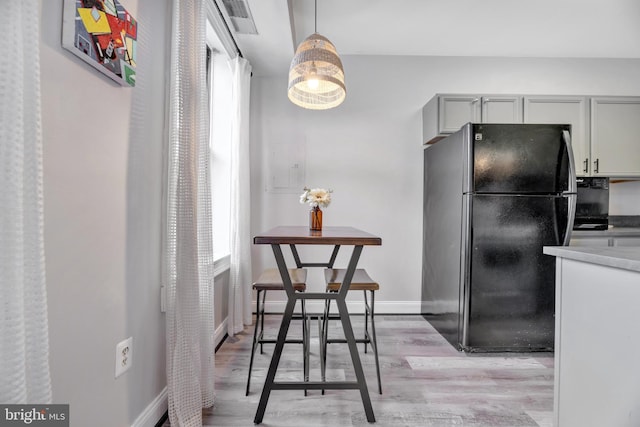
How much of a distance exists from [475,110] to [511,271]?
58.6 inches

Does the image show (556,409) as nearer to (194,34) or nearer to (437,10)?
(194,34)

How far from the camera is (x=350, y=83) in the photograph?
3.13 metres

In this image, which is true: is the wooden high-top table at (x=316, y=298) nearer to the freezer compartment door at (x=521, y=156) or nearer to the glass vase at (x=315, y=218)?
the glass vase at (x=315, y=218)

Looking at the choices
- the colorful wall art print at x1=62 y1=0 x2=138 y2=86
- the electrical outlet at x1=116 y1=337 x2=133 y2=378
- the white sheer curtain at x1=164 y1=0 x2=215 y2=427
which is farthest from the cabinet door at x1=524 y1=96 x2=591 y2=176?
the electrical outlet at x1=116 y1=337 x2=133 y2=378

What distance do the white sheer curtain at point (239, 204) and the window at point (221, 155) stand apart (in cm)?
7

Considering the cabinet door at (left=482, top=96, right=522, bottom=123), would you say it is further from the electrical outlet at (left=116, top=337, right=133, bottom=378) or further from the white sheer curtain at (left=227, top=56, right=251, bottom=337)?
the electrical outlet at (left=116, top=337, right=133, bottom=378)

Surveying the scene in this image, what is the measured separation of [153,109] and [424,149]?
254 cm

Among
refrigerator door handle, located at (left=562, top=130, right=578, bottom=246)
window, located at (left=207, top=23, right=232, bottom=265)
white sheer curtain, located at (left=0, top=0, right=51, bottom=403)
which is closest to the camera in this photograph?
white sheer curtain, located at (left=0, top=0, right=51, bottom=403)

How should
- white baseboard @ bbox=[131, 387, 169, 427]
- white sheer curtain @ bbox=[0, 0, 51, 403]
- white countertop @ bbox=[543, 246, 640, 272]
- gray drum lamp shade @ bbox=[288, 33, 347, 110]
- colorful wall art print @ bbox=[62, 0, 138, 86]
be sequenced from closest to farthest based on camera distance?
1. white sheer curtain @ bbox=[0, 0, 51, 403]
2. white countertop @ bbox=[543, 246, 640, 272]
3. colorful wall art print @ bbox=[62, 0, 138, 86]
4. white baseboard @ bbox=[131, 387, 169, 427]
5. gray drum lamp shade @ bbox=[288, 33, 347, 110]

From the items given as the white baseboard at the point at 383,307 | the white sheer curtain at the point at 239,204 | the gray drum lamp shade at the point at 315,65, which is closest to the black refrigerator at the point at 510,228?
the white baseboard at the point at 383,307

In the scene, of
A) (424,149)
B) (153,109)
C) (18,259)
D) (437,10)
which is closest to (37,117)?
(18,259)

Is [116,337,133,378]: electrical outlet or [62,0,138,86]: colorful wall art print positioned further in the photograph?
[116,337,133,378]: electrical outlet

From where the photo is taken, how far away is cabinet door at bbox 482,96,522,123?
109 inches

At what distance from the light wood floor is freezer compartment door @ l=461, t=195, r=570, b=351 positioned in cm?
17
